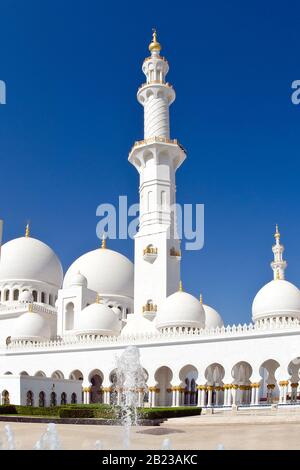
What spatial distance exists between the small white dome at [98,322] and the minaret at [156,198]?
2.15m

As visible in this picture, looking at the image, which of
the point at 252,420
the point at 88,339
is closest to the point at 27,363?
the point at 88,339

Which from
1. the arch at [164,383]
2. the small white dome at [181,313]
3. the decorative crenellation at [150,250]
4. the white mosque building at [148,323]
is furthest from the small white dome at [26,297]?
the arch at [164,383]

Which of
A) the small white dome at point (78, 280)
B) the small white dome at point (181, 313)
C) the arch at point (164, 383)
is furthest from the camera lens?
the small white dome at point (78, 280)

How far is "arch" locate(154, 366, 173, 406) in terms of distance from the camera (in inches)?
1547

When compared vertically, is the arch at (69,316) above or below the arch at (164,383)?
above

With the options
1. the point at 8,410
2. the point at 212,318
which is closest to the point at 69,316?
the point at 212,318

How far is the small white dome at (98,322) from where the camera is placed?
43.2 metres

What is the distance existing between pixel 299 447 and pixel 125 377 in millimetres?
23988

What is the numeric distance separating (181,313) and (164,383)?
15.5 ft

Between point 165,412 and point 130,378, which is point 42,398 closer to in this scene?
point 130,378

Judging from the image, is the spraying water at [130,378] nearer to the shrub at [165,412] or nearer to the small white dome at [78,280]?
the shrub at [165,412]

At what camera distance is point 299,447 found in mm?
14414

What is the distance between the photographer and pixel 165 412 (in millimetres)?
Answer: 26031
